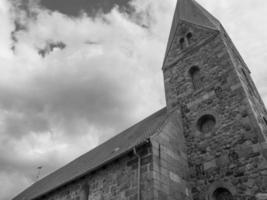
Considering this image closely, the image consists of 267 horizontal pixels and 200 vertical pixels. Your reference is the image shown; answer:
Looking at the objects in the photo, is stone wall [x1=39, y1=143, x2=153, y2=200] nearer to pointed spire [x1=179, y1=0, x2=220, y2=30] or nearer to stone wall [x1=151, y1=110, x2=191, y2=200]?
stone wall [x1=151, y1=110, x2=191, y2=200]

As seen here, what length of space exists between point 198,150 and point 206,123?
128 centimetres

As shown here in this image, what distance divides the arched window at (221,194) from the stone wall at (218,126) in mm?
107

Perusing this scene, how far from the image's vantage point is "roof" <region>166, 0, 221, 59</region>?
14259 millimetres

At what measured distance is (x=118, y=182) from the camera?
30.0ft

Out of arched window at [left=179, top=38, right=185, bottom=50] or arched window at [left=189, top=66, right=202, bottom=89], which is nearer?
arched window at [left=189, top=66, right=202, bottom=89]

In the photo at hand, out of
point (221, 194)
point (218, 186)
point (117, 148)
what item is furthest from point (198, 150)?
point (117, 148)

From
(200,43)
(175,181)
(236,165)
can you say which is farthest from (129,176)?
(200,43)

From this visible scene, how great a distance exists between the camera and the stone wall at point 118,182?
8.25m

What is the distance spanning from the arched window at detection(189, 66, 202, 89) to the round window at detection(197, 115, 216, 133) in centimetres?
184

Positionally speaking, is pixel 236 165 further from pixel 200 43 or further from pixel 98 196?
pixel 200 43

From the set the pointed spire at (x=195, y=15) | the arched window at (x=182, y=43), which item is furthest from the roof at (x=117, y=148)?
the pointed spire at (x=195, y=15)

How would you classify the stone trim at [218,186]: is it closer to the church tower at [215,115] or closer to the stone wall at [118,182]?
the church tower at [215,115]

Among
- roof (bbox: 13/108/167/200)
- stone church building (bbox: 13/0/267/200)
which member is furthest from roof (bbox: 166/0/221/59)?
roof (bbox: 13/108/167/200)

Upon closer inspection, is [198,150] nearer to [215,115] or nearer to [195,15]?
[215,115]
